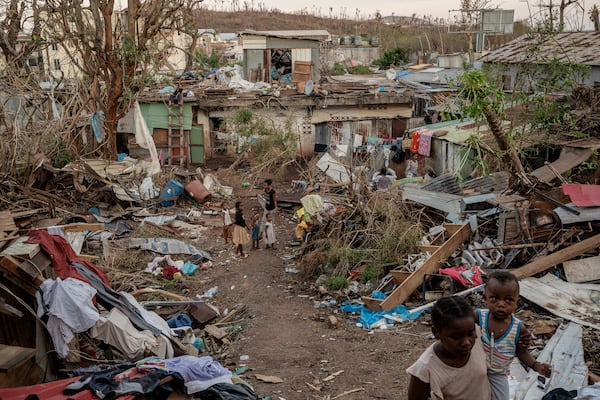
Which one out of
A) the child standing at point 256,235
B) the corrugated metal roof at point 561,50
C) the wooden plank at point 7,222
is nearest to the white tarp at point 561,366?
the wooden plank at point 7,222

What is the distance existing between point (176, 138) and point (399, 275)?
13.0 metres

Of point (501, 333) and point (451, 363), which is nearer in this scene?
point (451, 363)

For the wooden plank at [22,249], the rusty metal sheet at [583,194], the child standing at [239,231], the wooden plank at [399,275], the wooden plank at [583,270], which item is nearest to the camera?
the wooden plank at [22,249]

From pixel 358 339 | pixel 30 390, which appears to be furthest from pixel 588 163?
pixel 30 390

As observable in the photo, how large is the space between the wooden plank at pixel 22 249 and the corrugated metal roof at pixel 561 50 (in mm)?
9839

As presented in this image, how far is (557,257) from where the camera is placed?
7.79 meters

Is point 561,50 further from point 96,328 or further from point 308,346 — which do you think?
point 96,328

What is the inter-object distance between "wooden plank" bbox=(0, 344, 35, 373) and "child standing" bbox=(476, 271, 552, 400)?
3805 mm

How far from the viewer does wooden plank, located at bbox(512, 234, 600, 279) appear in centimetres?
775

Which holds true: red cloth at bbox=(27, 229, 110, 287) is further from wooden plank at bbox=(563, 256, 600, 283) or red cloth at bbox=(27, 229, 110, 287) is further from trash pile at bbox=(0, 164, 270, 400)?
wooden plank at bbox=(563, 256, 600, 283)

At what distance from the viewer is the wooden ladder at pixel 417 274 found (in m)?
8.17

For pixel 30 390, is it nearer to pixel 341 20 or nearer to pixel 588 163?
pixel 588 163

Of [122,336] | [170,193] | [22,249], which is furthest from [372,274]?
[170,193]

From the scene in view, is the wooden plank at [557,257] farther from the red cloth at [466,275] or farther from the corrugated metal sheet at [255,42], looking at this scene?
the corrugated metal sheet at [255,42]
